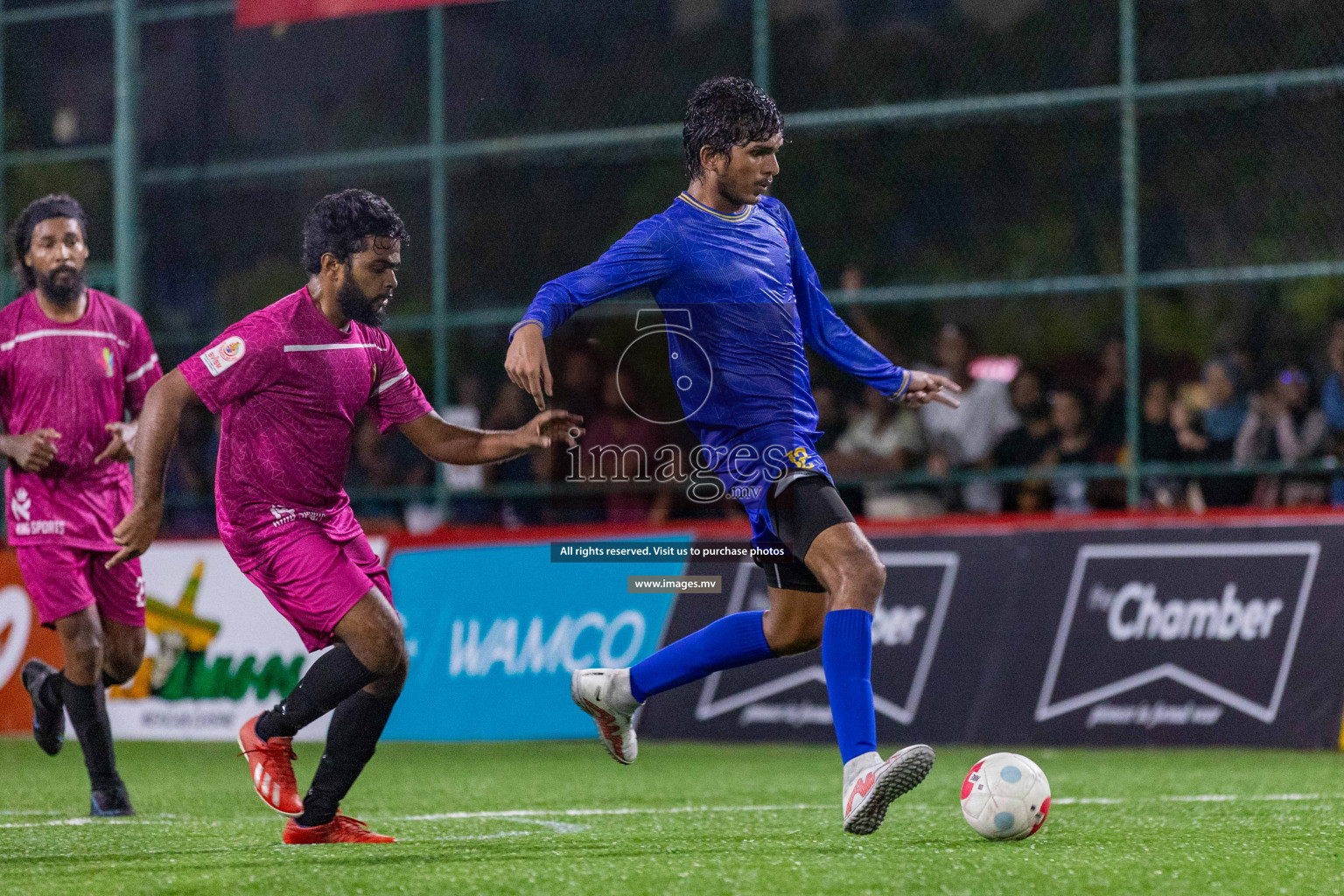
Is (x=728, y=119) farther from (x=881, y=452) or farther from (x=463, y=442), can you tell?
(x=881, y=452)

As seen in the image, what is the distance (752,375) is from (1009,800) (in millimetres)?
1444

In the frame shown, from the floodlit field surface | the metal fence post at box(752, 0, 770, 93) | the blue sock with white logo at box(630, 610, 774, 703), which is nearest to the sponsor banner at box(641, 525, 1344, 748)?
the floodlit field surface

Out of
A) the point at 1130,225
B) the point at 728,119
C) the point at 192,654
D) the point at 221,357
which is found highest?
the point at 728,119

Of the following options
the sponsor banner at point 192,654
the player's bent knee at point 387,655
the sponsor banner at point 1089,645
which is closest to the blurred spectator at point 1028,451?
the sponsor banner at point 1089,645

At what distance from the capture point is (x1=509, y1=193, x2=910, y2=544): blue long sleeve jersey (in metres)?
5.42

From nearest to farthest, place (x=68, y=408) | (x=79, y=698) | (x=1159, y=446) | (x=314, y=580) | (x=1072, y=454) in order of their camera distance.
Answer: (x=314, y=580)
(x=79, y=698)
(x=68, y=408)
(x=1159, y=446)
(x=1072, y=454)

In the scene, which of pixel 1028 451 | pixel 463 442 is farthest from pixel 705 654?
pixel 1028 451

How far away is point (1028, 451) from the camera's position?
10.6m

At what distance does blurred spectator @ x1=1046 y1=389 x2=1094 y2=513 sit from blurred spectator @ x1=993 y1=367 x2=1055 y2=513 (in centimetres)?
5

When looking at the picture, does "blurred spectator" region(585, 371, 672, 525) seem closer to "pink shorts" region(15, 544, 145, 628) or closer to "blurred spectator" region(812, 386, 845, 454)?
"blurred spectator" region(812, 386, 845, 454)

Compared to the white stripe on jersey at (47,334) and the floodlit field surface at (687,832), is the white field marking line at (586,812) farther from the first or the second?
the white stripe on jersey at (47,334)

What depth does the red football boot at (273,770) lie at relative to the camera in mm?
5484

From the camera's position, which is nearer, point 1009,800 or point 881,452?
point 1009,800

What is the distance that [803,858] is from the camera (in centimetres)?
485
